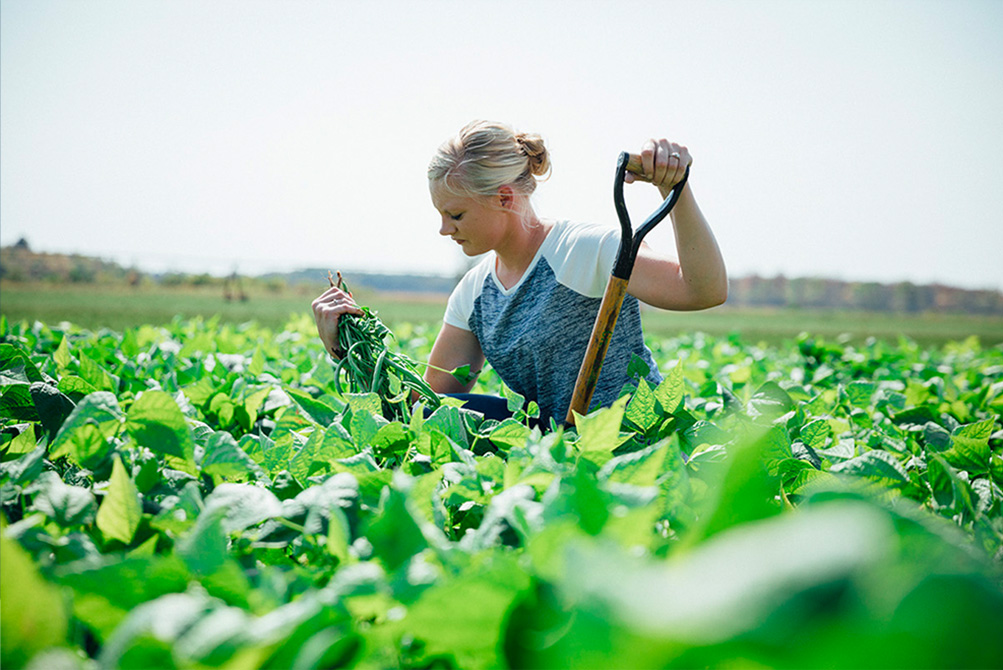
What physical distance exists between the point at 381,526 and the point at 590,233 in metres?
1.97

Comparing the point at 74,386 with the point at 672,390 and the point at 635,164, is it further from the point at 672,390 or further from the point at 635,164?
the point at 635,164

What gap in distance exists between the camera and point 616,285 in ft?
4.74

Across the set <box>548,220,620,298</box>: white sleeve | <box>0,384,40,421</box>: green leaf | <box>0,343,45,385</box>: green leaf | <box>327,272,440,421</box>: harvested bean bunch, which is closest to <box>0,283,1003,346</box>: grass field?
<box>548,220,620,298</box>: white sleeve

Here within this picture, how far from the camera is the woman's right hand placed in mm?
1716

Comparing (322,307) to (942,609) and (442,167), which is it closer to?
(442,167)

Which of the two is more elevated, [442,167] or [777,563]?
[442,167]

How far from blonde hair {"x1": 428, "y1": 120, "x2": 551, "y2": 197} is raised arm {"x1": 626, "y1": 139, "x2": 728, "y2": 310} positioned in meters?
0.68

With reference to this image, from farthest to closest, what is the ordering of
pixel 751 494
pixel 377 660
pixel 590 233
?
1. pixel 590 233
2. pixel 377 660
3. pixel 751 494

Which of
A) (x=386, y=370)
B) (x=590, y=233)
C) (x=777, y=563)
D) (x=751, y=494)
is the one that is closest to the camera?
(x=777, y=563)

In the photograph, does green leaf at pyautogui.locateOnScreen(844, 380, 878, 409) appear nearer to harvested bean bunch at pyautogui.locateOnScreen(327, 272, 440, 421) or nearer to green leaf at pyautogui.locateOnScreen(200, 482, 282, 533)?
harvested bean bunch at pyautogui.locateOnScreen(327, 272, 440, 421)

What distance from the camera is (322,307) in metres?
1.76

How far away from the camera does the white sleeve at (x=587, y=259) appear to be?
2344 mm

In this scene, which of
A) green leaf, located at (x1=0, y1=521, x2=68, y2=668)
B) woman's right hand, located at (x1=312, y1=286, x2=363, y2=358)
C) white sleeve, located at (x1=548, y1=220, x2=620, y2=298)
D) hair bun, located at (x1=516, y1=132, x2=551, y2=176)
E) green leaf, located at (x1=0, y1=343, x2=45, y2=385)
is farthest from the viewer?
hair bun, located at (x1=516, y1=132, x2=551, y2=176)

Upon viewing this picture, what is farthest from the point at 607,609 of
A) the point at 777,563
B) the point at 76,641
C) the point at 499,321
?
the point at 499,321
